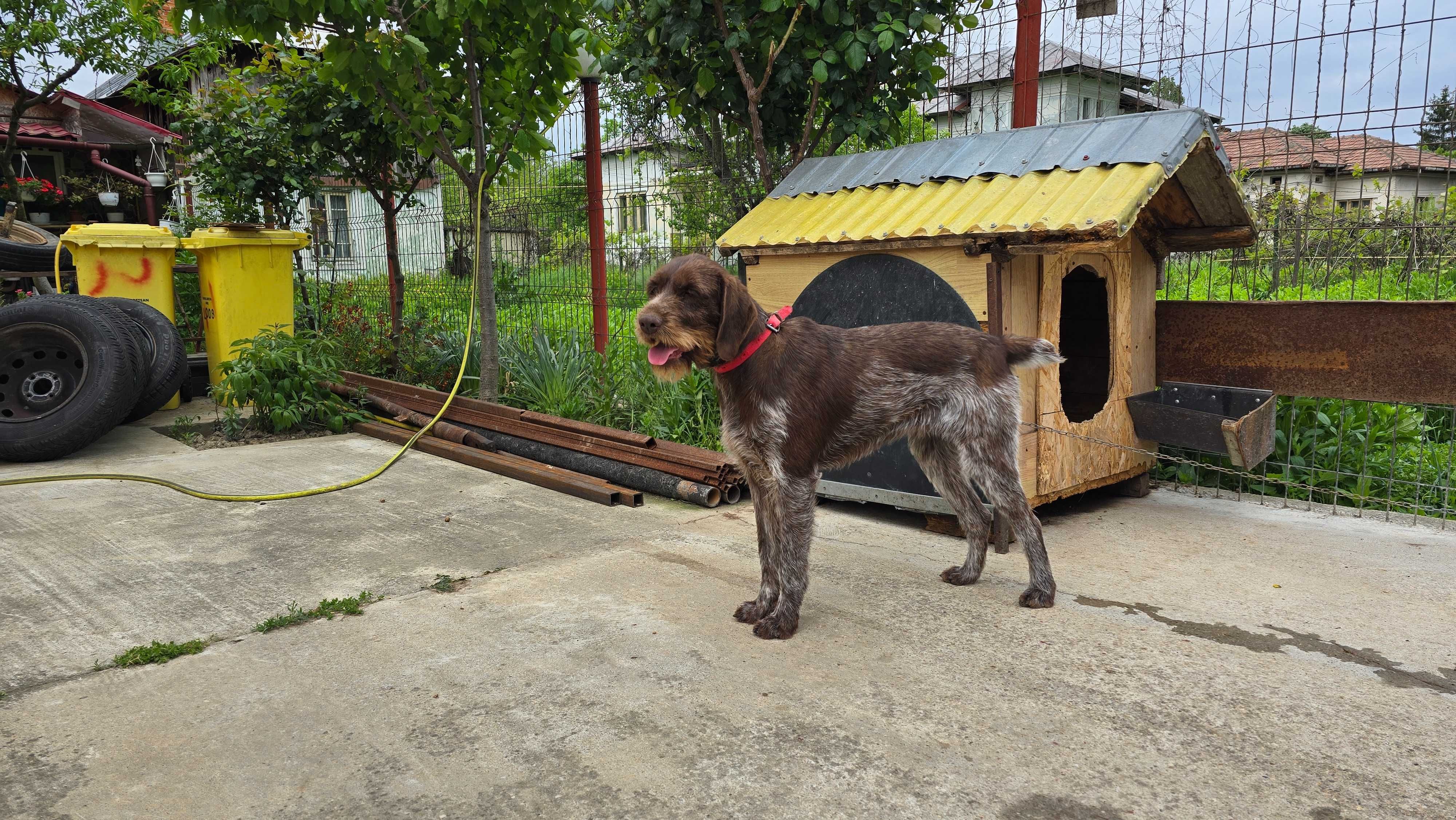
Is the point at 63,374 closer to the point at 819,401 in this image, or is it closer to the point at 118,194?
the point at 819,401

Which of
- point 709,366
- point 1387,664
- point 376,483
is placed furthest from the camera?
point 376,483

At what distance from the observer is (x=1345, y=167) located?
16.2 ft

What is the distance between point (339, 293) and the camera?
1025cm

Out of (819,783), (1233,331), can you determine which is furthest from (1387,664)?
(1233,331)

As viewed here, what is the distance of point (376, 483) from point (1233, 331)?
5065 mm

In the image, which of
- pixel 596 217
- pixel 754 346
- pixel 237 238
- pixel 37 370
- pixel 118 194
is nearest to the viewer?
pixel 754 346

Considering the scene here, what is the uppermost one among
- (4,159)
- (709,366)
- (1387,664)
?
(4,159)

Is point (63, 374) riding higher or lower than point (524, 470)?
higher

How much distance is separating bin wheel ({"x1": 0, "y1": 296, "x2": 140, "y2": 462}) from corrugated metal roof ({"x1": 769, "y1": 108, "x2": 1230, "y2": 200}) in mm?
4645

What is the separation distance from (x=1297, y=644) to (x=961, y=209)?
2307 mm

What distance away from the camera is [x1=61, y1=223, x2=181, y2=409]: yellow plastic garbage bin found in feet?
25.3

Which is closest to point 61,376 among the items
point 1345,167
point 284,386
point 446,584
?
point 284,386

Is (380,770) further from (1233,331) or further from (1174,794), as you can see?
(1233,331)

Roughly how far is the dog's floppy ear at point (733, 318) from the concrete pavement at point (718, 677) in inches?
40.7
